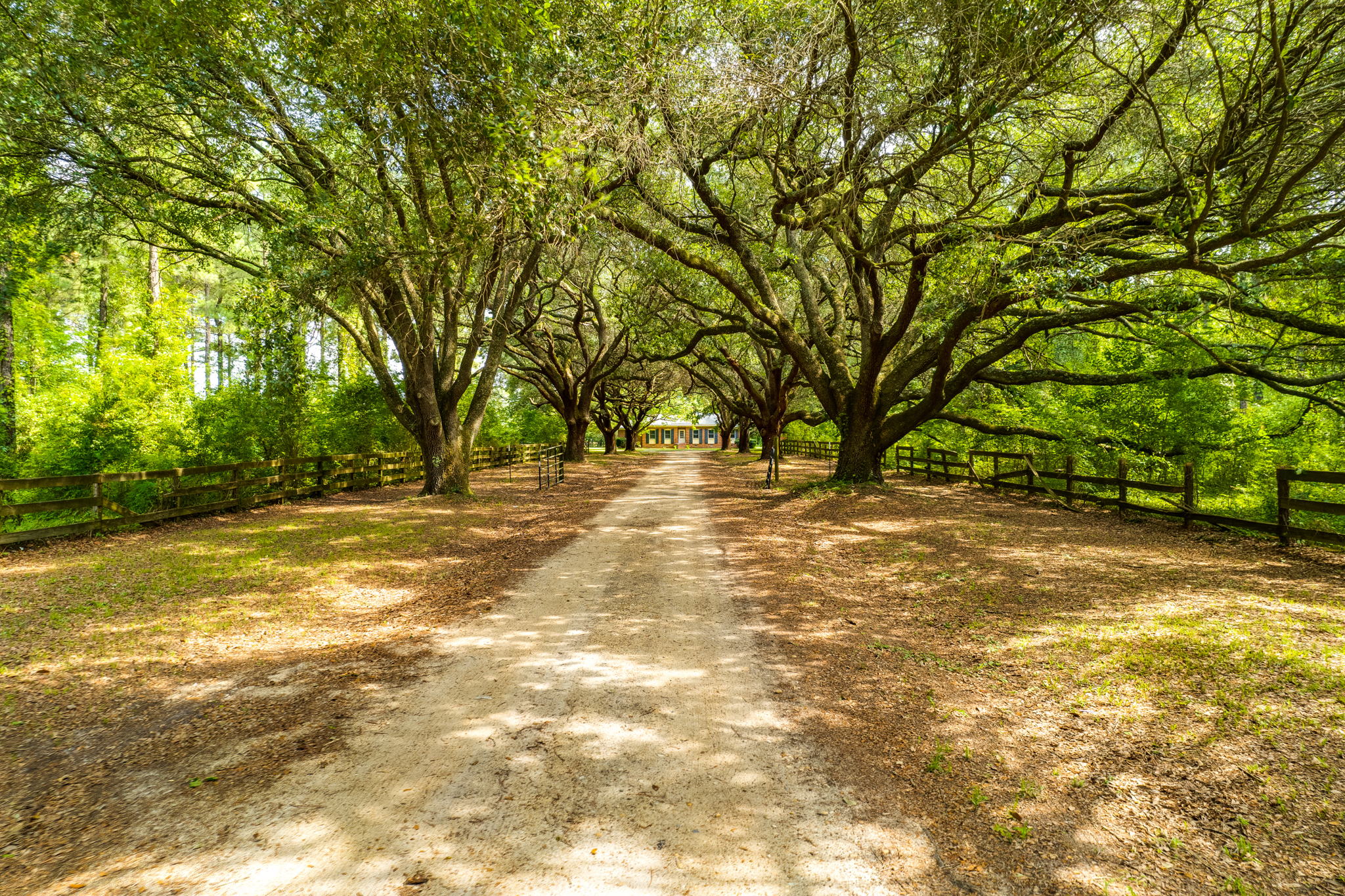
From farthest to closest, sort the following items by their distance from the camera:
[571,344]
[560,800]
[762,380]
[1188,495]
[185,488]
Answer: [571,344] → [762,380] → [185,488] → [1188,495] → [560,800]

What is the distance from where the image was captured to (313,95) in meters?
9.38

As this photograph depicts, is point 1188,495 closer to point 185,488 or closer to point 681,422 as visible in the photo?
point 185,488

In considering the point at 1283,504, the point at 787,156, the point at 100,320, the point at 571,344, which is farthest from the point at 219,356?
the point at 1283,504

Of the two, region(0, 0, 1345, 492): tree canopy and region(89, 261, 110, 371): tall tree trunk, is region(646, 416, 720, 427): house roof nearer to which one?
region(89, 261, 110, 371): tall tree trunk

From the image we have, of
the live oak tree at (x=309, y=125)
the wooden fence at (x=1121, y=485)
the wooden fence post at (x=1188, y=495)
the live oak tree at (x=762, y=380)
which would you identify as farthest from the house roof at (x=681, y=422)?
the wooden fence post at (x=1188, y=495)

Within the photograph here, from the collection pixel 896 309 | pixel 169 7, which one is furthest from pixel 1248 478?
pixel 169 7

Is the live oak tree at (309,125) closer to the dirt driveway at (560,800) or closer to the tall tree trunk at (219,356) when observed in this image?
the dirt driveway at (560,800)

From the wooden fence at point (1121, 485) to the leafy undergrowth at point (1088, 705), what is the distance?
0.67 metres

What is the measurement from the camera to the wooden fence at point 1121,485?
7.75 m

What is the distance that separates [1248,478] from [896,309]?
10.4m

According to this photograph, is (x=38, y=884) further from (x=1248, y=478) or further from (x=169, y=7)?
(x=1248, y=478)

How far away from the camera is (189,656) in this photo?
481 cm

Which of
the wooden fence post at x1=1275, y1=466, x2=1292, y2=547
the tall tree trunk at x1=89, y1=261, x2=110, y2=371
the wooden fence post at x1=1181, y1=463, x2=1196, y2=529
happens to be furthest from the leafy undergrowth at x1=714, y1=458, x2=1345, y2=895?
the tall tree trunk at x1=89, y1=261, x2=110, y2=371

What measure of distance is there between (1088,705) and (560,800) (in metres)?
3.63
